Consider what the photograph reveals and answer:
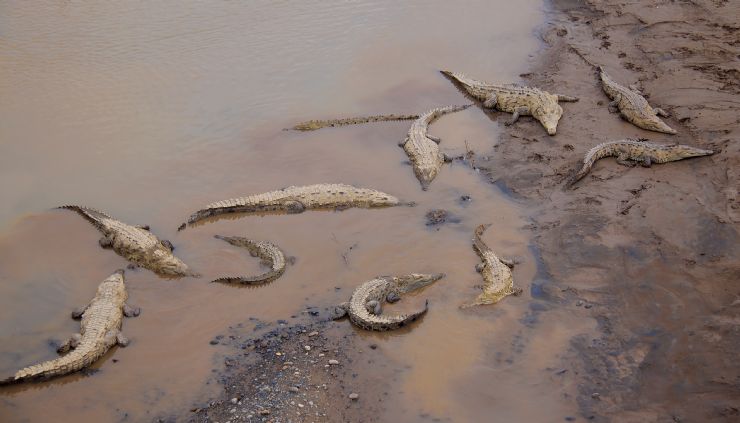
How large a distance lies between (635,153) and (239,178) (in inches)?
269

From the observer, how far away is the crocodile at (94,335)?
22.3 feet

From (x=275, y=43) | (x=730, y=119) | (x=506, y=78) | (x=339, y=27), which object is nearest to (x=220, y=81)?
(x=275, y=43)

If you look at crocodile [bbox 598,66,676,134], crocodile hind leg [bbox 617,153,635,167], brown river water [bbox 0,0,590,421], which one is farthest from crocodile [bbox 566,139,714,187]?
brown river water [bbox 0,0,590,421]

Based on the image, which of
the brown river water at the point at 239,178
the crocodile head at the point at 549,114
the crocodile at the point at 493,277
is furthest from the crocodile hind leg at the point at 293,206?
the crocodile head at the point at 549,114

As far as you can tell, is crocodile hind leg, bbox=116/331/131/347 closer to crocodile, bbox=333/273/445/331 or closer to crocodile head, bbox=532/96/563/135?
crocodile, bbox=333/273/445/331

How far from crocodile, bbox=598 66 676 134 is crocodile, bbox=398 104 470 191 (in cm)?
367

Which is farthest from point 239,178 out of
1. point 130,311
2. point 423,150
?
point 130,311

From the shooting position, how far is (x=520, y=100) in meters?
12.2

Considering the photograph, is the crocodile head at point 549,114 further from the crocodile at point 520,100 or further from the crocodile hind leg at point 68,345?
the crocodile hind leg at point 68,345

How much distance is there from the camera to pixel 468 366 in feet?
22.7

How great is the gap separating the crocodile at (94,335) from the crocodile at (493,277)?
438 centimetres

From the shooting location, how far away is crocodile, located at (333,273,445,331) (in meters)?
7.40

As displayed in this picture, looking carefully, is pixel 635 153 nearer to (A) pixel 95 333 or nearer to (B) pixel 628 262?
Answer: (B) pixel 628 262

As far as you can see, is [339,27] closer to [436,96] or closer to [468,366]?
[436,96]
